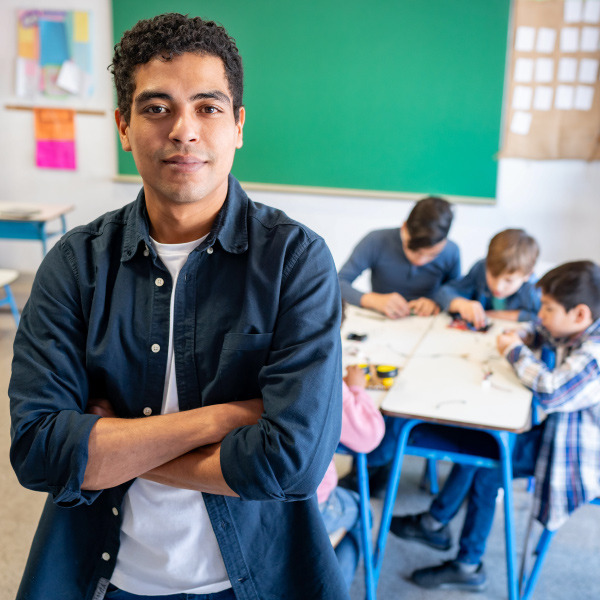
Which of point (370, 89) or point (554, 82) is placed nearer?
point (554, 82)

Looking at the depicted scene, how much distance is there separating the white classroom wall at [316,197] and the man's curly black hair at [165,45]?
12.9ft

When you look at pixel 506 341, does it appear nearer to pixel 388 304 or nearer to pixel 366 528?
pixel 388 304

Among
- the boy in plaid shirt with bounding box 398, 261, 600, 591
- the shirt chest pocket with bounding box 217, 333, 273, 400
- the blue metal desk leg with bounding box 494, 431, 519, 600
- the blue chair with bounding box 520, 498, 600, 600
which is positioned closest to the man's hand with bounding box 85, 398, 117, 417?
A: the shirt chest pocket with bounding box 217, 333, 273, 400

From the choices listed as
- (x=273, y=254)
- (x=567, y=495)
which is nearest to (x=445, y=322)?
(x=567, y=495)

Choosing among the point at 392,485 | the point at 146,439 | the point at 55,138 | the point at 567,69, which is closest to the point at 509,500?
the point at 392,485

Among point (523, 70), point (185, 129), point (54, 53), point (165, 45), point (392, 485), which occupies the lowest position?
point (392, 485)

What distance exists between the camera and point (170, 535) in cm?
107

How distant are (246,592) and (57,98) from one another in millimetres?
5181

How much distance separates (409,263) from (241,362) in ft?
7.63

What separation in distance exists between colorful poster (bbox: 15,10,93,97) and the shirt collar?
4.76 metres

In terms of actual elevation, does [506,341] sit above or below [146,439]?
below

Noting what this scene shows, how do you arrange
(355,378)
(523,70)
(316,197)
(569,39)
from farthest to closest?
(316,197) → (523,70) → (569,39) → (355,378)

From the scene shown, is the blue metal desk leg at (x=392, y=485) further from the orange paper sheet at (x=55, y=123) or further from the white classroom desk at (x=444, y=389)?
the orange paper sheet at (x=55, y=123)

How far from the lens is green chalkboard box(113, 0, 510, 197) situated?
177 inches
